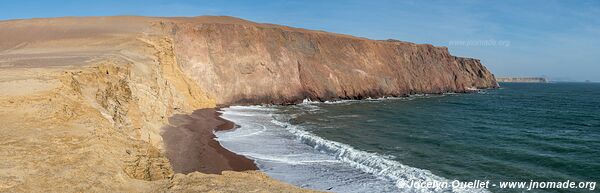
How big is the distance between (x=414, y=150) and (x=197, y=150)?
1067 cm

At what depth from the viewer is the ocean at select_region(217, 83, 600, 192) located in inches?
617

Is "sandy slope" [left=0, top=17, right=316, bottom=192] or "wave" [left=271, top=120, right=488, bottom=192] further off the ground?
"sandy slope" [left=0, top=17, right=316, bottom=192]

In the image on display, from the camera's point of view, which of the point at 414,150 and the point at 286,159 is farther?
the point at 414,150

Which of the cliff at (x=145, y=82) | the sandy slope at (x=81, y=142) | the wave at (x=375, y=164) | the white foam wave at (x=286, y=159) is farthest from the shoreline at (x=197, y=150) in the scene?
the wave at (x=375, y=164)

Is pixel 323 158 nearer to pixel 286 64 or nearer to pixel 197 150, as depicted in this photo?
pixel 197 150

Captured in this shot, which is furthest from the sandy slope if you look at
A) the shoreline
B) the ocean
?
the ocean

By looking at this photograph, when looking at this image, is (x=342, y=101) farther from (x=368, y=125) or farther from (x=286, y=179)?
(x=286, y=179)

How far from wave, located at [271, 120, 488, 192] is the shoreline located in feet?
14.6

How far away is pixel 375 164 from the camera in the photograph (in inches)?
698

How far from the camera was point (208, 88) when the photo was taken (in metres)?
44.8

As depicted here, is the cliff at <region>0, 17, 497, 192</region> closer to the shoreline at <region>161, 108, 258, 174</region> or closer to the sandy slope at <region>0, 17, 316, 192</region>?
the sandy slope at <region>0, 17, 316, 192</region>

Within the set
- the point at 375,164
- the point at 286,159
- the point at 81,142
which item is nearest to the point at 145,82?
the point at 286,159

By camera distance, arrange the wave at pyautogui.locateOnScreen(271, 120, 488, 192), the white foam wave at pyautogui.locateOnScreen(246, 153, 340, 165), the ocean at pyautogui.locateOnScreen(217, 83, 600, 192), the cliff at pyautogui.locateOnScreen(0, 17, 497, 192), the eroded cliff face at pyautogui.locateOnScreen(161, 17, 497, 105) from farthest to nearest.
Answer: the eroded cliff face at pyautogui.locateOnScreen(161, 17, 497, 105), the white foam wave at pyautogui.locateOnScreen(246, 153, 340, 165), the ocean at pyautogui.locateOnScreen(217, 83, 600, 192), the wave at pyautogui.locateOnScreen(271, 120, 488, 192), the cliff at pyautogui.locateOnScreen(0, 17, 497, 192)

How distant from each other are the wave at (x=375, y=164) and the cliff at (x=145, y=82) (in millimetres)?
8029
